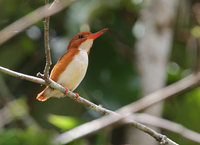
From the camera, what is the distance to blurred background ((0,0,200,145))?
468 cm

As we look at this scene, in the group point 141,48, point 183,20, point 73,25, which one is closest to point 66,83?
point 73,25

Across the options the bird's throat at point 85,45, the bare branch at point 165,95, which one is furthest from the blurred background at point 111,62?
the bird's throat at point 85,45

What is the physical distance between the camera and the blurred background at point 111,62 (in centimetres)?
468

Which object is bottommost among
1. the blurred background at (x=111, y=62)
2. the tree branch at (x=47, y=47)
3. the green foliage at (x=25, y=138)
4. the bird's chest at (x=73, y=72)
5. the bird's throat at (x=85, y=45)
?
the tree branch at (x=47, y=47)

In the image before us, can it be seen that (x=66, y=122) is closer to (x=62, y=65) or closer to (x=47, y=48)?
(x=62, y=65)

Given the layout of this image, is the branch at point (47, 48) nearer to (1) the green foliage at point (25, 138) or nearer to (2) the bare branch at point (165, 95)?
(2) the bare branch at point (165, 95)

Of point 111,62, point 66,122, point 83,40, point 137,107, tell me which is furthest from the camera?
point 111,62

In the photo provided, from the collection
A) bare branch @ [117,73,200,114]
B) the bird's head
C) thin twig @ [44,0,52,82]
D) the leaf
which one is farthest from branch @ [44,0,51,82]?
the leaf

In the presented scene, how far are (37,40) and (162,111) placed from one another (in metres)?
1.80

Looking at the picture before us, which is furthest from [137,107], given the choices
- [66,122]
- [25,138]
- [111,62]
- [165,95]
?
[111,62]

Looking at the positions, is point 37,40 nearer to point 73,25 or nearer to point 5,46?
point 5,46

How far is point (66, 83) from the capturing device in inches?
124

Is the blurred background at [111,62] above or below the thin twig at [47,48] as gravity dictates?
above

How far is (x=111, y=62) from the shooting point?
5.09m
